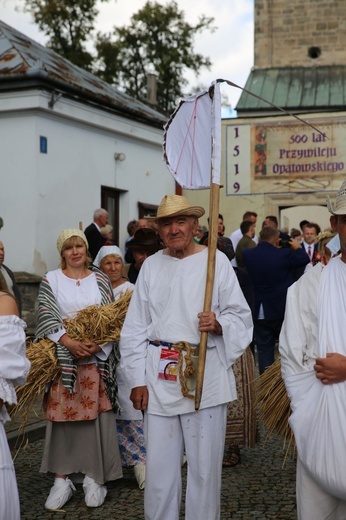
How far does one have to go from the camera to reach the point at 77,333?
5.82 m

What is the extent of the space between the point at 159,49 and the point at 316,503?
37182 mm

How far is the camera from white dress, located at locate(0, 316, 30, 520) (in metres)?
3.68

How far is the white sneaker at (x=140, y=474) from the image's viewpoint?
608 centimetres

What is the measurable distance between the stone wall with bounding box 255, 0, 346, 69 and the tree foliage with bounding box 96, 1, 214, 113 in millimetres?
6148

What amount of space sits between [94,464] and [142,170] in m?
11.2

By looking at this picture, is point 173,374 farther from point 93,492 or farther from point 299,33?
point 299,33

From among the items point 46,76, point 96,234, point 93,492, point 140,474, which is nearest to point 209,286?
point 93,492

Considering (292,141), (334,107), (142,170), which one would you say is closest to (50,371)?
(142,170)

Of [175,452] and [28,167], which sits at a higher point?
[28,167]

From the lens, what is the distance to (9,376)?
12.2ft

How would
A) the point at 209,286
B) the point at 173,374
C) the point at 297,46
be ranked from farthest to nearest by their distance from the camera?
the point at 297,46, the point at 173,374, the point at 209,286

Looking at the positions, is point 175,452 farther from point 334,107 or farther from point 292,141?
point 334,107

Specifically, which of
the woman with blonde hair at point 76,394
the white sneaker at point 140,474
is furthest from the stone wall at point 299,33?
the white sneaker at point 140,474

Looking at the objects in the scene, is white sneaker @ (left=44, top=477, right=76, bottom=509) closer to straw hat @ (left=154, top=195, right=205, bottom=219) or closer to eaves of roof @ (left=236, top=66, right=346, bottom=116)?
straw hat @ (left=154, top=195, right=205, bottom=219)
